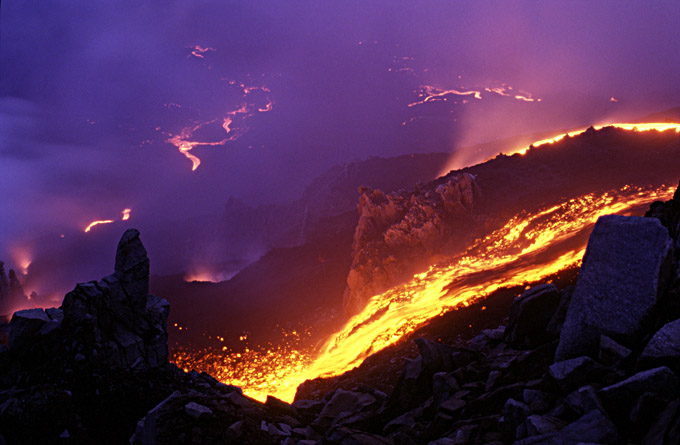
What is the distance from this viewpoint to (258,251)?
4382 inches

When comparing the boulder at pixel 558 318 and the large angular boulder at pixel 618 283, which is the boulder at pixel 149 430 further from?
the boulder at pixel 558 318

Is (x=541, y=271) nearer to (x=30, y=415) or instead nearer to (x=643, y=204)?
(x=643, y=204)

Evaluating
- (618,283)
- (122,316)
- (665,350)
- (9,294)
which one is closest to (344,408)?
(618,283)

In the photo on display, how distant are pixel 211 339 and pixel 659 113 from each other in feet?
272

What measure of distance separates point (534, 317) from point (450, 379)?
122 inches

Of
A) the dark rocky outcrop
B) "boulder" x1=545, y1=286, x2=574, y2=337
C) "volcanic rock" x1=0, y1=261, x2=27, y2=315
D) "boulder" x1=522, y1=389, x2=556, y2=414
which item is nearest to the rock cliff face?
the dark rocky outcrop

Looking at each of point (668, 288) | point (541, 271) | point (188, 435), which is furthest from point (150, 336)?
point (541, 271)

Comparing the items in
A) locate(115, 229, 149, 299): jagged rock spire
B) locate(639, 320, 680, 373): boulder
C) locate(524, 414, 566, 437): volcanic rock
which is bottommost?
locate(524, 414, 566, 437): volcanic rock

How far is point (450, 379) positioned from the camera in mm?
8375

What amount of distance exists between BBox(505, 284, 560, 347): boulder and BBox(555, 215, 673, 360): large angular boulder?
2.52 m

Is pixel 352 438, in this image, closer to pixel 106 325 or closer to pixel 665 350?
pixel 665 350

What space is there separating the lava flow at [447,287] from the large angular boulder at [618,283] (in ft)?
47.4

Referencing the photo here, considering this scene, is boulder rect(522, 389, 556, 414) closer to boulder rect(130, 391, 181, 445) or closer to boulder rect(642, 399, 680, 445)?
boulder rect(642, 399, 680, 445)

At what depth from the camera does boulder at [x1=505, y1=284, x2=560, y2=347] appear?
29.4ft
